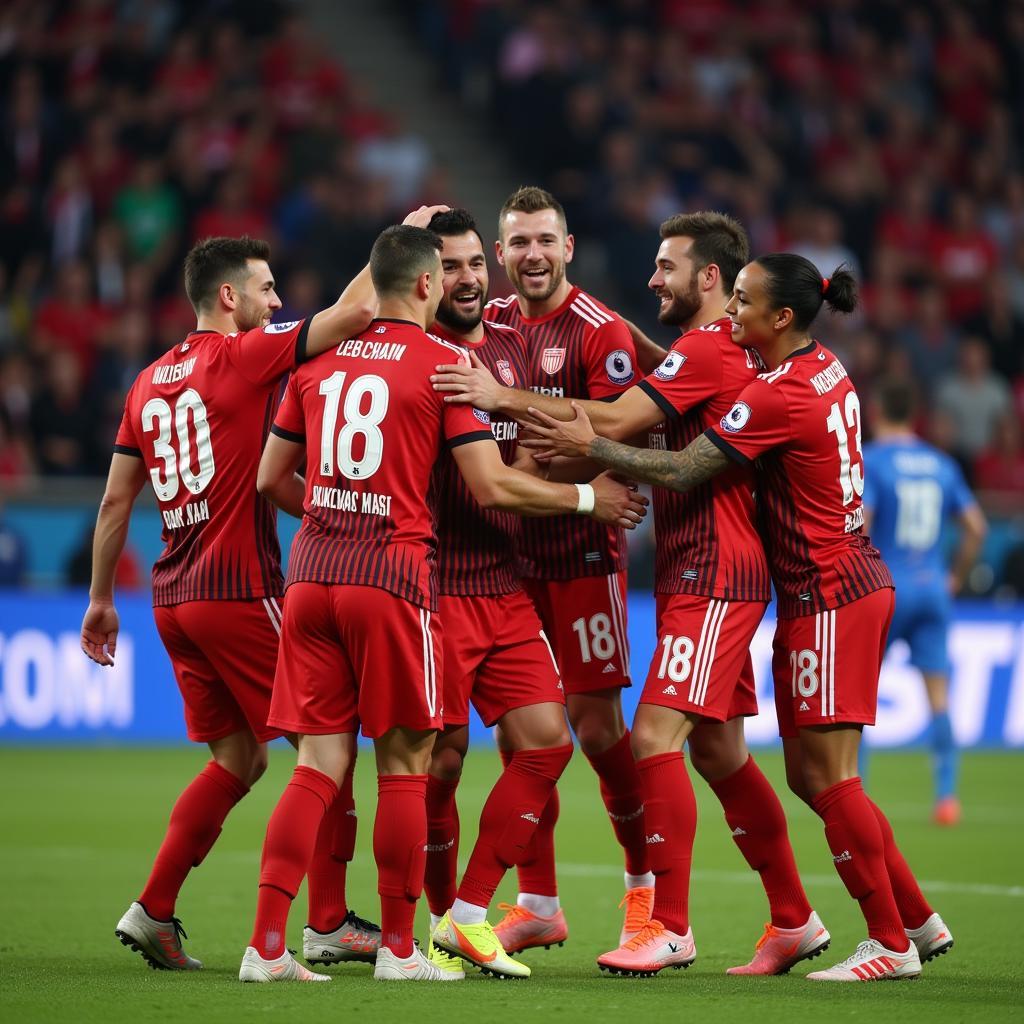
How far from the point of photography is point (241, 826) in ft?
34.8

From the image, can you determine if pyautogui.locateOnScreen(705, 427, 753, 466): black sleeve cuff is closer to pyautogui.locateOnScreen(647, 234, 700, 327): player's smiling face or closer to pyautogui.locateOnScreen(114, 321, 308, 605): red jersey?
pyautogui.locateOnScreen(647, 234, 700, 327): player's smiling face

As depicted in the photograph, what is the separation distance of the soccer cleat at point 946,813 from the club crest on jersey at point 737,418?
543 cm

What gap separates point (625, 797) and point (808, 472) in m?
1.55

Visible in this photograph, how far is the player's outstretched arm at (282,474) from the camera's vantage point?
599cm

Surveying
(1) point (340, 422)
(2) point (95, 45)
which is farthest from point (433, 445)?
(2) point (95, 45)

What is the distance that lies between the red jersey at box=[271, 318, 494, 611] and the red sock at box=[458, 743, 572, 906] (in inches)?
29.1

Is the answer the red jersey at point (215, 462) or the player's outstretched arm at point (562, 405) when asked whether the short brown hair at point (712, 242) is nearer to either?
the player's outstretched arm at point (562, 405)

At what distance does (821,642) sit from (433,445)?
147cm

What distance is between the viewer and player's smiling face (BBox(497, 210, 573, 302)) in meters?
6.77

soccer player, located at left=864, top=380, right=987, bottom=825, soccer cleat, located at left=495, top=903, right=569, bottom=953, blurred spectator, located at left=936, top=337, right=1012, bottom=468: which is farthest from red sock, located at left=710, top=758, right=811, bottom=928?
blurred spectator, located at left=936, top=337, right=1012, bottom=468

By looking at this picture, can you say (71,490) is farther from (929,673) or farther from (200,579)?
(200,579)

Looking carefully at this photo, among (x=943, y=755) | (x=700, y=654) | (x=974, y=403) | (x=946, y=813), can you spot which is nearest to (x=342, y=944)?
(x=700, y=654)

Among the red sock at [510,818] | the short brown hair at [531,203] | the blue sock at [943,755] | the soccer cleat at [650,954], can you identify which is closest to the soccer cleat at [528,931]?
the red sock at [510,818]

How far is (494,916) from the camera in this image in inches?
306
